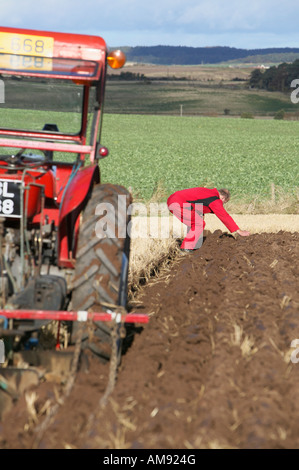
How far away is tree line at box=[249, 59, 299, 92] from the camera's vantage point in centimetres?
7719

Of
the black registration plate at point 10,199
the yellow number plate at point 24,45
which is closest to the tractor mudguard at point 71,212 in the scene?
the black registration plate at point 10,199

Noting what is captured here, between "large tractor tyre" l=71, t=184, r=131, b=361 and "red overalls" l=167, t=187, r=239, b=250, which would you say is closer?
"large tractor tyre" l=71, t=184, r=131, b=361

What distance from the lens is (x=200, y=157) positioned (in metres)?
25.2

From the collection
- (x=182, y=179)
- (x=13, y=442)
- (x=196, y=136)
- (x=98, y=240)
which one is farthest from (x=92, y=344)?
(x=196, y=136)

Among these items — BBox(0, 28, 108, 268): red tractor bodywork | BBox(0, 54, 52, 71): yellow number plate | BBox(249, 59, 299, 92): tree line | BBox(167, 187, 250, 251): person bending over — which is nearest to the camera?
BBox(0, 28, 108, 268): red tractor bodywork

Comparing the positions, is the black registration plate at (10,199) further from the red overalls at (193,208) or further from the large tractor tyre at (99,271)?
the red overalls at (193,208)

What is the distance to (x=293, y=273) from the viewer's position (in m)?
7.66

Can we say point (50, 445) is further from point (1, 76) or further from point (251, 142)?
point (251, 142)

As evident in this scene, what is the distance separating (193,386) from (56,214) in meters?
1.74

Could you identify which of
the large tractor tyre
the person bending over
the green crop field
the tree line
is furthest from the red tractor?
the tree line

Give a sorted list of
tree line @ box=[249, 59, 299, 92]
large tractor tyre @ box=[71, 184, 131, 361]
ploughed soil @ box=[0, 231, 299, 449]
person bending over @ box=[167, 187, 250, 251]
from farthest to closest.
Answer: tree line @ box=[249, 59, 299, 92] → person bending over @ box=[167, 187, 250, 251] → large tractor tyre @ box=[71, 184, 131, 361] → ploughed soil @ box=[0, 231, 299, 449]

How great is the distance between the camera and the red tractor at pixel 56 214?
14.2 ft

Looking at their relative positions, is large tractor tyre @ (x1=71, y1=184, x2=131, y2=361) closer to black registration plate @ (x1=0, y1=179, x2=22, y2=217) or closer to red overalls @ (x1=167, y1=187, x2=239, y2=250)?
black registration plate @ (x1=0, y1=179, x2=22, y2=217)
